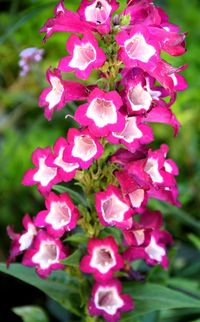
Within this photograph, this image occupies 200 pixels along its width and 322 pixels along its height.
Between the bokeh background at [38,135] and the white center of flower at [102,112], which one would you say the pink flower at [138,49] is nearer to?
the white center of flower at [102,112]

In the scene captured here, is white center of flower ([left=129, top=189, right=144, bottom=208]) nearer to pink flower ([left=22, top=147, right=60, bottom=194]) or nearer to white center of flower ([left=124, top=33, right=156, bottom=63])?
pink flower ([left=22, top=147, right=60, bottom=194])

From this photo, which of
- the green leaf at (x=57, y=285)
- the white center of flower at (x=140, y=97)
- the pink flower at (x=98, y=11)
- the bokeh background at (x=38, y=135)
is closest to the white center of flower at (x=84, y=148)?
the white center of flower at (x=140, y=97)

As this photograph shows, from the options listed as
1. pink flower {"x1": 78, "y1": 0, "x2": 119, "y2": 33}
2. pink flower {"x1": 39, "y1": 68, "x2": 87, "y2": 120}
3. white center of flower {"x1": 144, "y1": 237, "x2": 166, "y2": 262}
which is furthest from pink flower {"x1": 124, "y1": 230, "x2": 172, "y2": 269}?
pink flower {"x1": 78, "y1": 0, "x2": 119, "y2": 33}

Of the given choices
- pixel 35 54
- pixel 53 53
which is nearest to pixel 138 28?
pixel 35 54

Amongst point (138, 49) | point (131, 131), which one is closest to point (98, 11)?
point (138, 49)

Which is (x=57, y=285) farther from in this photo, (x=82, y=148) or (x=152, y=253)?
(x=82, y=148)

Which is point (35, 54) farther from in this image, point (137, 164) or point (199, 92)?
point (199, 92)
